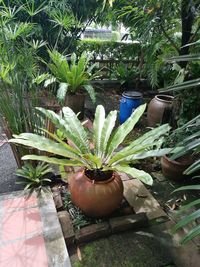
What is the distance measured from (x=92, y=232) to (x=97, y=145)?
0.72 metres

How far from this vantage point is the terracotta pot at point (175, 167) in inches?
100

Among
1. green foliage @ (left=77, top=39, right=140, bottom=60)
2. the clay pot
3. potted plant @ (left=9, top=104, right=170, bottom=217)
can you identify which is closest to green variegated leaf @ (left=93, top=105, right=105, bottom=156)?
potted plant @ (left=9, top=104, right=170, bottom=217)

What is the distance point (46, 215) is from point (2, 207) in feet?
1.34

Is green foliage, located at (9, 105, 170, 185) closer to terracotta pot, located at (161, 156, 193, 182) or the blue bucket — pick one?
terracotta pot, located at (161, 156, 193, 182)

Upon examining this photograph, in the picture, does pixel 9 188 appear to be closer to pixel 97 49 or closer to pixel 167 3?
pixel 167 3

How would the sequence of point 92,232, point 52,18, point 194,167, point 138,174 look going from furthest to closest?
1. point 52,18
2. point 92,232
3. point 138,174
4. point 194,167

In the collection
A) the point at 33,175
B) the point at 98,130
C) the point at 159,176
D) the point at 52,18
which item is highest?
the point at 52,18

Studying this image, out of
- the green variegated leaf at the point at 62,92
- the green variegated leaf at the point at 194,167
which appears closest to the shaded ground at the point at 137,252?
the green variegated leaf at the point at 194,167

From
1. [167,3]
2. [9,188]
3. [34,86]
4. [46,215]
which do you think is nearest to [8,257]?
[46,215]

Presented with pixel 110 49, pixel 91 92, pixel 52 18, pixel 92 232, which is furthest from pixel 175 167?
pixel 110 49

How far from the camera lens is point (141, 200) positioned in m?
2.28

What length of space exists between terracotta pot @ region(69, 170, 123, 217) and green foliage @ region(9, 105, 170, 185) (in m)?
0.12

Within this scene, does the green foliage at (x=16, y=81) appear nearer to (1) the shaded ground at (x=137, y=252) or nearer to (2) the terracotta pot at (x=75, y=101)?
(1) the shaded ground at (x=137, y=252)

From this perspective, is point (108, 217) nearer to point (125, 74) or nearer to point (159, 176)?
point (159, 176)
